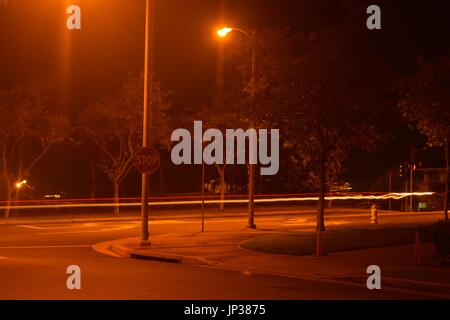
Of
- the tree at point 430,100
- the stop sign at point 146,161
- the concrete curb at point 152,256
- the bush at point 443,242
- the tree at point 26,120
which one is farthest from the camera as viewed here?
the tree at point 26,120

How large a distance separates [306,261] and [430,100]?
1043 cm

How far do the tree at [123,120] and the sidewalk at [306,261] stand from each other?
17889 millimetres

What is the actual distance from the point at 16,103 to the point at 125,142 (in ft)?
27.2

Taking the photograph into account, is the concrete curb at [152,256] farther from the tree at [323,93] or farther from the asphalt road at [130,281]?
the tree at [323,93]

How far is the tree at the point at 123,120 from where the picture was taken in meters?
42.2

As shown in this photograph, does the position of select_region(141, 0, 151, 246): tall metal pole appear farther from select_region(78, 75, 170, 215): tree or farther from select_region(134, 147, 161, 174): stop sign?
select_region(78, 75, 170, 215): tree

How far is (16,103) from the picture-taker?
3916 centimetres

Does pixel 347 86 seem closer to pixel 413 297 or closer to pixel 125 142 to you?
pixel 413 297

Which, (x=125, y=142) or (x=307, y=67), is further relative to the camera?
(x=125, y=142)

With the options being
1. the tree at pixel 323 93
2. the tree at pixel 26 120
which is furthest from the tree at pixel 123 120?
the tree at pixel 323 93

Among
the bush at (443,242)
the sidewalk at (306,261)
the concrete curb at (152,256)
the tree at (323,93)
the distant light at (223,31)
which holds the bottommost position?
the concrete curb at (152,256)

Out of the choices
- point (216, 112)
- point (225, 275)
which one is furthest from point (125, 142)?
point (225, 275)
